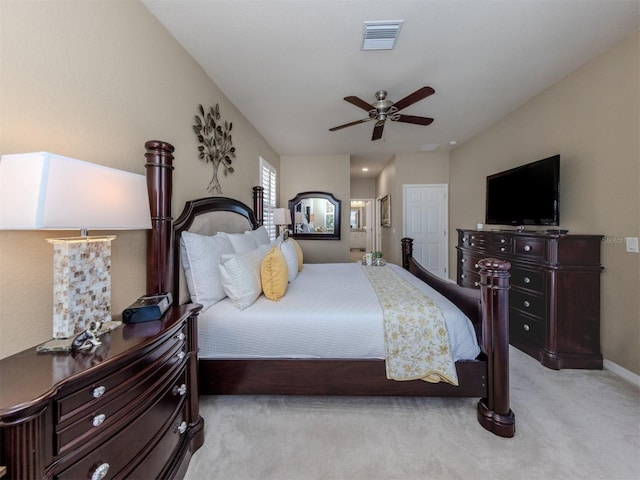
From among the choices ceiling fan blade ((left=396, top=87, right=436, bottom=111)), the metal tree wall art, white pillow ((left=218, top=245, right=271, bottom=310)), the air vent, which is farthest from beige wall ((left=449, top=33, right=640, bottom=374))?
the metal tree wall art

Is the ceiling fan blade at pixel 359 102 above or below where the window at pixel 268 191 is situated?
above

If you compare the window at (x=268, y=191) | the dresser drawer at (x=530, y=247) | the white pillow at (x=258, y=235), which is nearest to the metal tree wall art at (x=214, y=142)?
the white pillow at (x=258, y=235)

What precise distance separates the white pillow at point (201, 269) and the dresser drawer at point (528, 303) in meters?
2.78

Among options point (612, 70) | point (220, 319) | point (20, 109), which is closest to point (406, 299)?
point (220, 319)

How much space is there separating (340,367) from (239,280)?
88 cm

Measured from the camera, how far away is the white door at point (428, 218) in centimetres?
541

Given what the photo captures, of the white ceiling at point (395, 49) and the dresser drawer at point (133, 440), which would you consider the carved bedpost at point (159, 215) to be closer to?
the dresser drawer at point (133, 440)

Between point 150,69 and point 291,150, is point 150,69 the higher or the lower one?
the lower one

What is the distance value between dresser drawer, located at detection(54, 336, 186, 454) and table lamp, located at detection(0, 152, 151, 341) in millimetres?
305

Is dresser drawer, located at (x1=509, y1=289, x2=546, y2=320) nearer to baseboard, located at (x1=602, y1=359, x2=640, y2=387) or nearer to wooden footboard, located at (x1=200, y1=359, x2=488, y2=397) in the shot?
baseboard, located at (x1=602, y1=359, x2=640, y2=387)

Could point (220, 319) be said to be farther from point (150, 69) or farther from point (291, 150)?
point (291, 150)

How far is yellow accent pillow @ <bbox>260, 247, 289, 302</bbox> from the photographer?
192 cm

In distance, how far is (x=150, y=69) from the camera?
1.74 metres

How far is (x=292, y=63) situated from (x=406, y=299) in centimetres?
222
